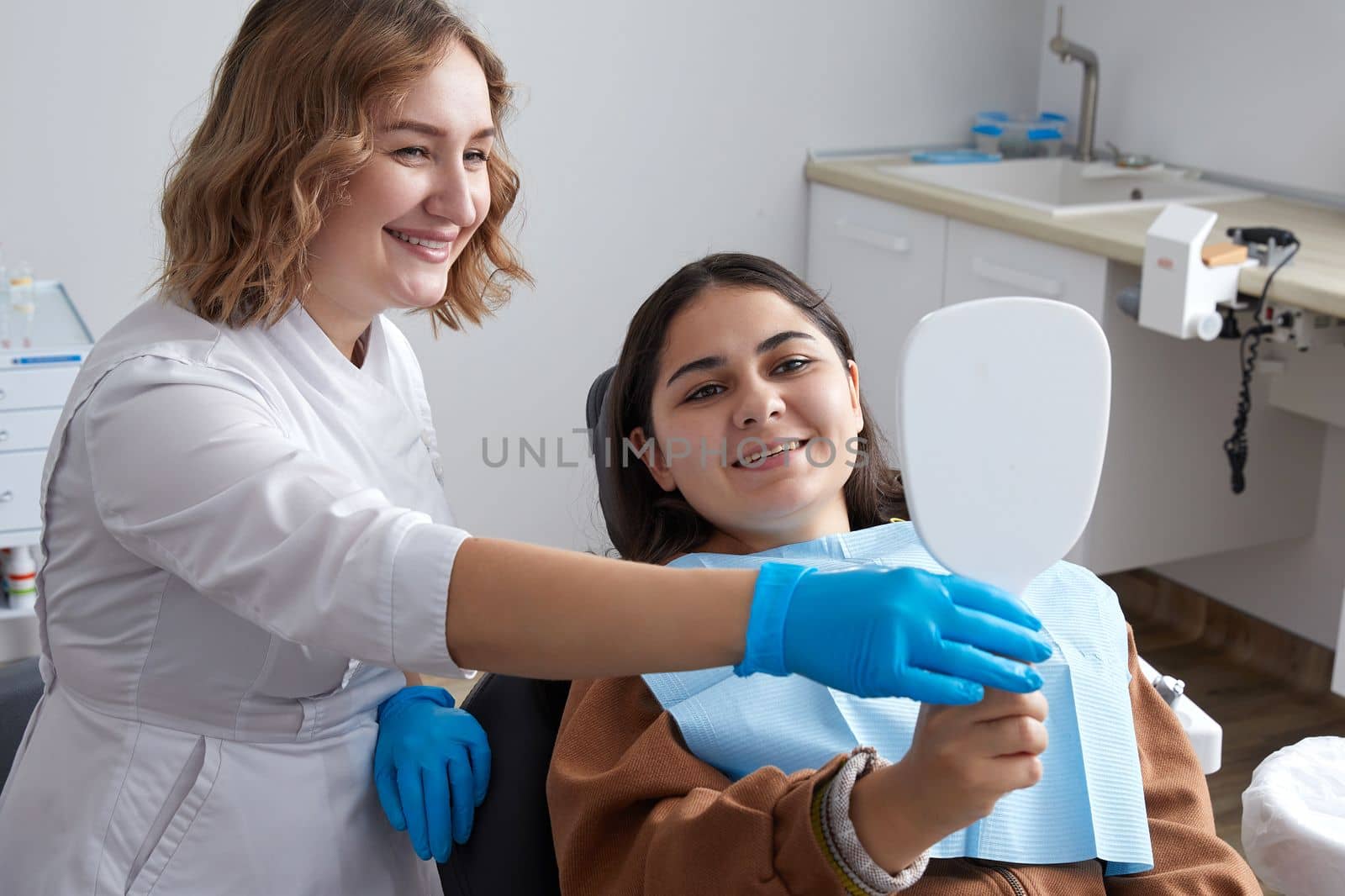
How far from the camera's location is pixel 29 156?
2713 mm

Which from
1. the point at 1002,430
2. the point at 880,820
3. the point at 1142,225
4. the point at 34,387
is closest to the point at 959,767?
the point at 880,820

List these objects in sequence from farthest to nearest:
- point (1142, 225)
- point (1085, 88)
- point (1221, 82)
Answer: point (1085, 88), point (1221, 82), point (1142, 225)

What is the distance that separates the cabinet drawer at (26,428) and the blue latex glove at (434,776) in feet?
4.09

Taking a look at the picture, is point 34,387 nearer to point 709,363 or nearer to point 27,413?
point 27,413

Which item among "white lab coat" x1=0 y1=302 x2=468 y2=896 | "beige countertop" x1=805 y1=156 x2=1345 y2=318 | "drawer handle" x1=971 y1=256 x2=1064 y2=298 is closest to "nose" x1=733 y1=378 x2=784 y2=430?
"white lab coat" x1=0 y1=302 x2=468 y2=896

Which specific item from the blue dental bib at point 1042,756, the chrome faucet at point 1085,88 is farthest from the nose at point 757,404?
the chrome faucet at point 1085,88

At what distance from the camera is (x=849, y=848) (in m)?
0.96

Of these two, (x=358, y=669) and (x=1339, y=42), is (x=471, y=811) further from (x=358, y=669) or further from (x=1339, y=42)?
(x=1339, y=42)

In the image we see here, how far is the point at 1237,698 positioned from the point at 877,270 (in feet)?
3.98

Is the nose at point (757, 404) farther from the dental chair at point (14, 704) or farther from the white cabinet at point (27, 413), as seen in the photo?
the white cabinet at point (27, 413)

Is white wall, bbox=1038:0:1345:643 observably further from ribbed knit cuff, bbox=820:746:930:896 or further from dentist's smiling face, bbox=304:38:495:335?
ribbed knit cuff, bbox=820:746:930:896

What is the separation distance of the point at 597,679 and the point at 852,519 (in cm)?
37

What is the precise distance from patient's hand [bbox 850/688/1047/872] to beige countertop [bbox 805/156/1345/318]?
1.54m

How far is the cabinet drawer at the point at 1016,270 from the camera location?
2602mm
